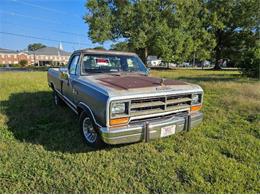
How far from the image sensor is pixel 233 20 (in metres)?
34.4

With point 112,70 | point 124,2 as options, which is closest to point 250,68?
point 112,70

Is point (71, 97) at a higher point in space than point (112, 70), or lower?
lower

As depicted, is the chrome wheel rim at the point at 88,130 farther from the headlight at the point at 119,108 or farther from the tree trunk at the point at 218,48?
the tree trunk at the point at 218,48

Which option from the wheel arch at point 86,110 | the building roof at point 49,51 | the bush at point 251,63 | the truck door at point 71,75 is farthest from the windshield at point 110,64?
the building roof at point 49,51

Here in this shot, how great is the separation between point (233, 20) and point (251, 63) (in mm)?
26303

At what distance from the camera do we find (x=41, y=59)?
79.6 metres

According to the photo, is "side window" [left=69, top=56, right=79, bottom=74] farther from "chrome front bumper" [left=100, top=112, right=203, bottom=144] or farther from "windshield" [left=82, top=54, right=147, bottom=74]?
"chrome front bumper" [left=100, top=112, right=203, bottom=144]

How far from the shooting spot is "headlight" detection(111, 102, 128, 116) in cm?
287

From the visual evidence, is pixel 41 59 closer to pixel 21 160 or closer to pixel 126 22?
pixel 126 22

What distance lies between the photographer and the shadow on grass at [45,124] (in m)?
3.77

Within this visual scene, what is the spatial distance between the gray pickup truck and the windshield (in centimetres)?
3

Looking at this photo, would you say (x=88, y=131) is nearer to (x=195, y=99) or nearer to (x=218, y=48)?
(x=195, y=99)

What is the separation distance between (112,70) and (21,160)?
241 cm

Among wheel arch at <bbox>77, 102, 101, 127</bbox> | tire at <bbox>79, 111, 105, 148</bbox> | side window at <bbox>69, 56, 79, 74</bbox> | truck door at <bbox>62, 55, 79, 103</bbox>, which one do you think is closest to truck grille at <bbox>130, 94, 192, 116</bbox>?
wheel arch at <bbox>77, 102, 101, 127</bbox>
